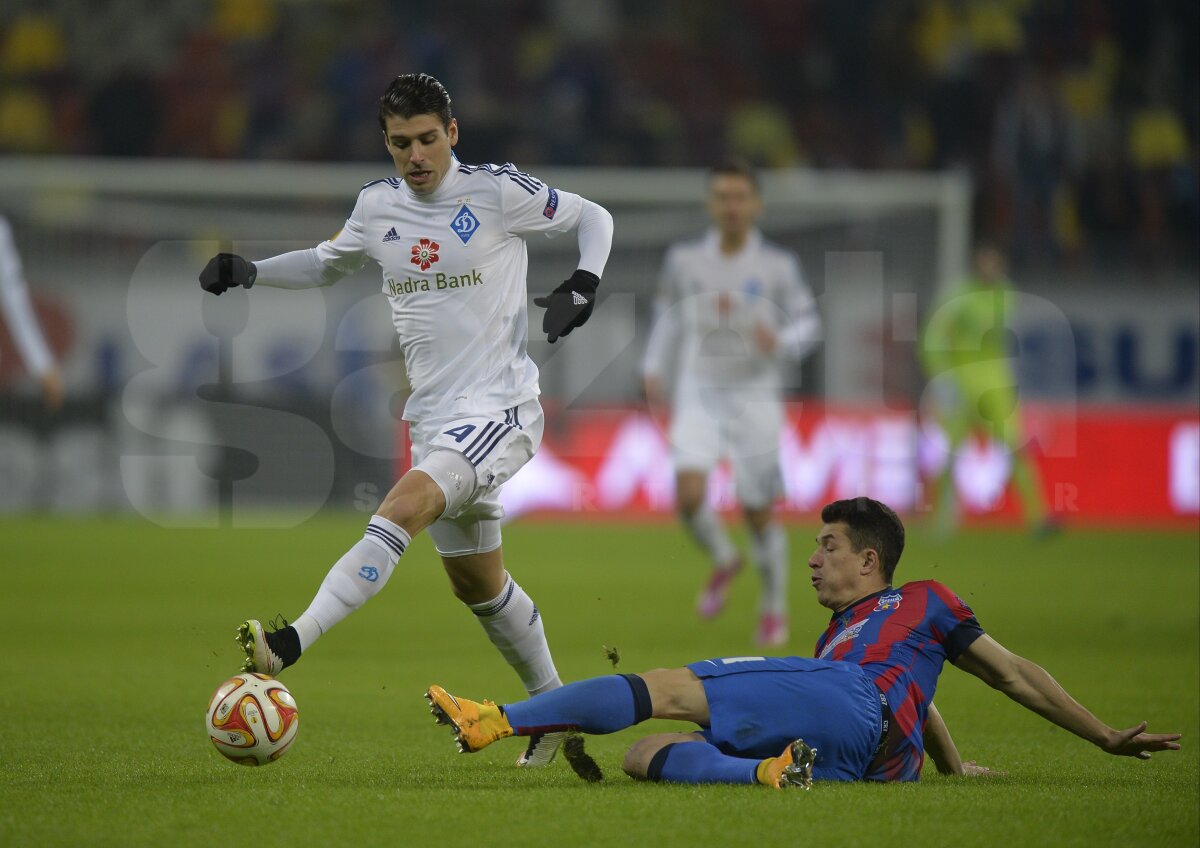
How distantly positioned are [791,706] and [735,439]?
209 inches

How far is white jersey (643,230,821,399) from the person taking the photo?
9.70 m

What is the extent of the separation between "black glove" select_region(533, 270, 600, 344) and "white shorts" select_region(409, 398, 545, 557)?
1.20 feet

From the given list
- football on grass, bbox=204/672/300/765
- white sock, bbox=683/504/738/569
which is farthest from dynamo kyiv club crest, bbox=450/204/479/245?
white sock, bbox=683/504/738/569

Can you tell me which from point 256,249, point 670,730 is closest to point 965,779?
point 670,730

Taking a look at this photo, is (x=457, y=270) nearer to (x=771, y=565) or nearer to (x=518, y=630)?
(x=518, y=630)

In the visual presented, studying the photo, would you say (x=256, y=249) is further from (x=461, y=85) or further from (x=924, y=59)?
(x=924, y=59)

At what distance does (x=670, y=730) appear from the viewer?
645cm

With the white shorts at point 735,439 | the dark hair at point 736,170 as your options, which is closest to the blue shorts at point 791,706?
the white shorts at point 735,439

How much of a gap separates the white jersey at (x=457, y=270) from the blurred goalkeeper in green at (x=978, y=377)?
1041cm

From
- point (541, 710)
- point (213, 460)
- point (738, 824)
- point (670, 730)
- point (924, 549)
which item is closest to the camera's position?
point (738, 824)

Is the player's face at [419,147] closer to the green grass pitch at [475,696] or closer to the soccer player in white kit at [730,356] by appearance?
the green grass pitch at [475,696]

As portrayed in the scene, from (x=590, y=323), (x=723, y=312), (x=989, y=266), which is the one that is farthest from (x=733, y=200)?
(x=590, y=323)

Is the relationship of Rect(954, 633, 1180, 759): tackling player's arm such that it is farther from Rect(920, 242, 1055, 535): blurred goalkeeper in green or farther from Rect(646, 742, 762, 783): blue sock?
Rect(920, 242, 1055, 535): blurred goalkeeper in green

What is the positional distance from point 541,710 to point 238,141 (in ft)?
54.7
